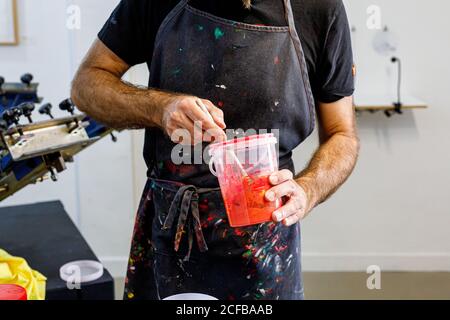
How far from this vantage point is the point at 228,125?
1.26 metres

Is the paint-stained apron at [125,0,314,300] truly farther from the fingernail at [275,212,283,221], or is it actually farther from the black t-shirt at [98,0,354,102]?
the fingernail at [275,212,283,221]

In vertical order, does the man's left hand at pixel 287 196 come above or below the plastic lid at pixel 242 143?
below

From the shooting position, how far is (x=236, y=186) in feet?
3.36

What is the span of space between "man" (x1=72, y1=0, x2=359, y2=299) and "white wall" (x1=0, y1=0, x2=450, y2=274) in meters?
1.92

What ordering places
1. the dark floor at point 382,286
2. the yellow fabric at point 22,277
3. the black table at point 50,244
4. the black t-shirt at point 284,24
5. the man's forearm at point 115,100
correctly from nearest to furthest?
the man's forearm at point 115,100, the black t-shirt at point 284,24, the yellow fabric at point 22,277, the black table at point 50,244, the dark floor at point 382,286

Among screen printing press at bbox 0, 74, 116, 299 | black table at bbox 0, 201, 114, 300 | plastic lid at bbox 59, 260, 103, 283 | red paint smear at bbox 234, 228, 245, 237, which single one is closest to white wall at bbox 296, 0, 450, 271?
black table at bbox 0, 201, 114, 300

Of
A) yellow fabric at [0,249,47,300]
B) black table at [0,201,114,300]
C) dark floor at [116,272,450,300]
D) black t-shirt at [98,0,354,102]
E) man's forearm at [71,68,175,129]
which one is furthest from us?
A: dark floor at [116,272,450,300]

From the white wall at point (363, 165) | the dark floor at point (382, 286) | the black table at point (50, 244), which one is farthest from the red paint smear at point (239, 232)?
the white wall at point (363, 165)

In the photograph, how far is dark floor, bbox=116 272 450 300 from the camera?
314cm

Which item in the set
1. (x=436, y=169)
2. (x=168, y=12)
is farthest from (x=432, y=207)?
(x=168, y=12)

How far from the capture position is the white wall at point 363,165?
126 inches

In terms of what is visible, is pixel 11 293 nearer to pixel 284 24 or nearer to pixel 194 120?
pixel 194 120

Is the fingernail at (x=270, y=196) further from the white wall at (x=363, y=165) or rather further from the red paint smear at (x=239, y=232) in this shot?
the white wall at (x=363, y=165)
